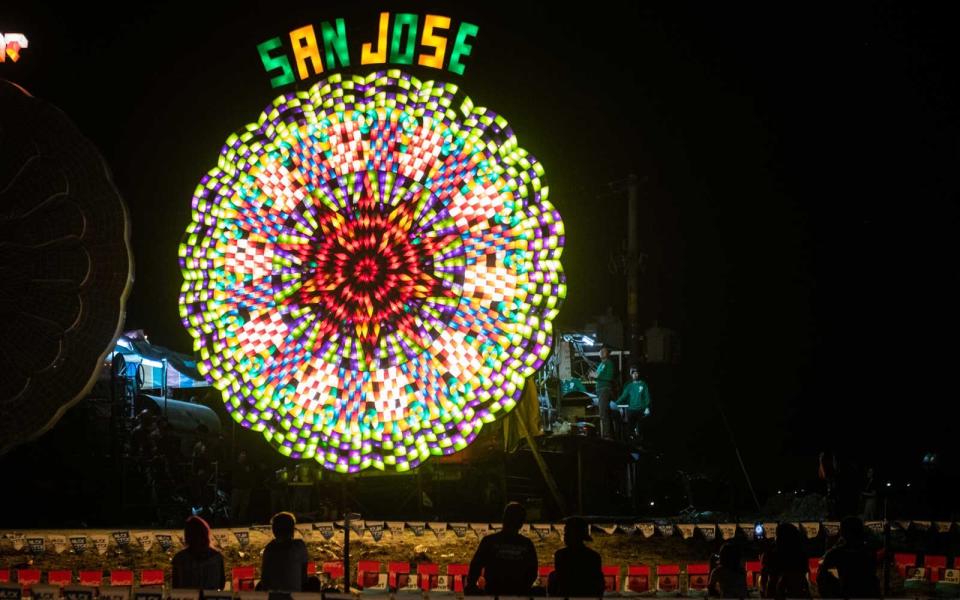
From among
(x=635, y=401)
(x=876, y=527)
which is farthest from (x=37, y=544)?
(x=635, y=401)

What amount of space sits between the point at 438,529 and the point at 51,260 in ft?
23.2

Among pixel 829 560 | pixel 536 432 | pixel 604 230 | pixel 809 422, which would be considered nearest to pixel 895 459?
pixel 809 422

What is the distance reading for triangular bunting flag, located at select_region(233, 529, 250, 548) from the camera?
1465cm

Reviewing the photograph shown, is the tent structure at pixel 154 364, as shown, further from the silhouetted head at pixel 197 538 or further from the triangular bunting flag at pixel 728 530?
the silhouetted head at pixel 197 538

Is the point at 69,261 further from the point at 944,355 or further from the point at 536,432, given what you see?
the point at 944,355

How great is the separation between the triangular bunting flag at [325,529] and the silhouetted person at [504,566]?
19.1 ft

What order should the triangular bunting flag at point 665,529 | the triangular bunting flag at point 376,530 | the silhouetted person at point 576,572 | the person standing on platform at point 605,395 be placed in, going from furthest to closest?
the person standing on platform at point 605,395 → the triangular bunting flag at point 665,529 → the triangular bunting flag at point 376,530 → the silhouetted person at point 576,572

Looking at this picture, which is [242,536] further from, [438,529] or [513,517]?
[513,517]

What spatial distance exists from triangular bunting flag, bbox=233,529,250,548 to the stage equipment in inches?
181

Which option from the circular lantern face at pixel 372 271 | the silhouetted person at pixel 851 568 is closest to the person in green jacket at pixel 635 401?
the circular lantern face at pixel 372 271

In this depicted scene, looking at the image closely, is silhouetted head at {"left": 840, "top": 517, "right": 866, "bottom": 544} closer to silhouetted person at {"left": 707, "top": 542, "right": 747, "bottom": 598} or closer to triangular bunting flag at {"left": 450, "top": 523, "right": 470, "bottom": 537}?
silhouetted person at {"left": 707, "top": 542, "right": 747, "bottom": 598}

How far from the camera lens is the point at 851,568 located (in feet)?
33.2

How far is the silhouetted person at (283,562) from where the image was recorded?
9664mm

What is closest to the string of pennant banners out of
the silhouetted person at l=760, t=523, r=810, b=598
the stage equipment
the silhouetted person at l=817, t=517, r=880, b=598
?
the stage equipment
